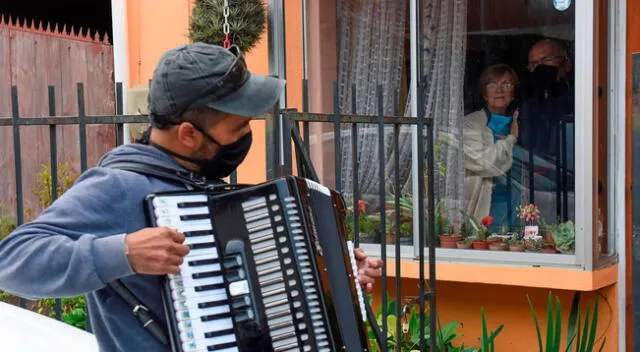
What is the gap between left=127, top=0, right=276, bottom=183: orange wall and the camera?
5.85m

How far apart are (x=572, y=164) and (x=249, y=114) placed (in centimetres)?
314

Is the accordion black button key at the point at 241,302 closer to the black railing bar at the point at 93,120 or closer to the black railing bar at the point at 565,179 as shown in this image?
the black railing bar at the point at 93,120

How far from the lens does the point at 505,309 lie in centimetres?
513

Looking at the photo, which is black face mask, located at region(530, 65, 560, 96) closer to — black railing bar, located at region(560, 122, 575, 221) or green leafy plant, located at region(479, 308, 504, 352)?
black railing bar, located at region(560, 122, 575, 221)

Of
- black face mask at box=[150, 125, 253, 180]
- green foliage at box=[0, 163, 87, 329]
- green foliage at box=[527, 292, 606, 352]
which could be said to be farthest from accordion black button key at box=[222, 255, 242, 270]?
green foliage at box=[0, 163, 87, 329]

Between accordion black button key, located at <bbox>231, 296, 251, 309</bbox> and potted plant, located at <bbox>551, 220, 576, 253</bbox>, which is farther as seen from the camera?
potted plant, located at <bbox>551, 220, 576, 253</bbox>

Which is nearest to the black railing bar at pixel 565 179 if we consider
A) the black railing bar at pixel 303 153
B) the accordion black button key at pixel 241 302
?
the black railing bar at pixel 303 153

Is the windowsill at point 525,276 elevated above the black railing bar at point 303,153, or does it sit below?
below

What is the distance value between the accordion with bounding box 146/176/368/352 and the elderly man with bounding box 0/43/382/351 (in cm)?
8

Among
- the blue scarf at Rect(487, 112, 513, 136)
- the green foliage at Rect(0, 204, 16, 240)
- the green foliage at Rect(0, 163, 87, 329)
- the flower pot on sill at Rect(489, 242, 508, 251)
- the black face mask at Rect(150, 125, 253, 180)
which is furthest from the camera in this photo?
the green foliage at Rect(0, 204, 16, 240)

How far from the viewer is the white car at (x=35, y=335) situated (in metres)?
2.51

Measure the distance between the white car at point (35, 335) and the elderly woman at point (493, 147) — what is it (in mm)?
3043

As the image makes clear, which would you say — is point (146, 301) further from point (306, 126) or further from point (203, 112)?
point (306, 126)

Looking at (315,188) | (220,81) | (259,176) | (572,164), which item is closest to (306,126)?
(315,188)
